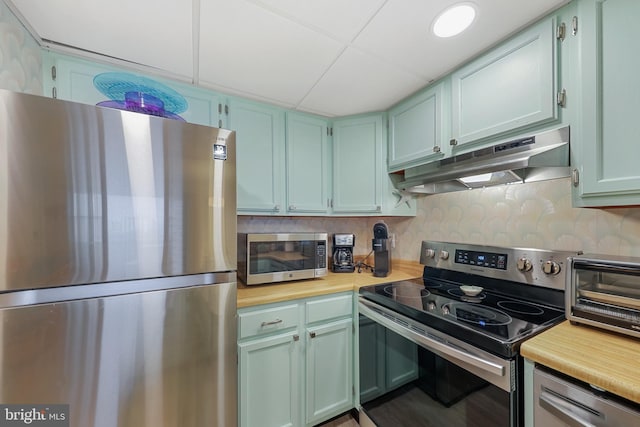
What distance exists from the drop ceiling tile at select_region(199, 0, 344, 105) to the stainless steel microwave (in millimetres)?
966

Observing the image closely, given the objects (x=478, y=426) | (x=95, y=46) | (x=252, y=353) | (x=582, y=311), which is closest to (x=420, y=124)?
(x=582, y=311)

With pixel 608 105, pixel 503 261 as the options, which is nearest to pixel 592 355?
pixel 503 261

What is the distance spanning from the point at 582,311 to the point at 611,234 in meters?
0.46

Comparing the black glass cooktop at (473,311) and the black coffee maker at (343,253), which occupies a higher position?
the black coffee maker at (343,253)

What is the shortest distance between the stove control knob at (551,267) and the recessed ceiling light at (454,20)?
117 cm

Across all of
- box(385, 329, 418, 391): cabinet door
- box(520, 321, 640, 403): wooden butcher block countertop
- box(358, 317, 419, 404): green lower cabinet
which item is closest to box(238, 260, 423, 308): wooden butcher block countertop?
box(358, 317, 419, 404): green lower cabinet

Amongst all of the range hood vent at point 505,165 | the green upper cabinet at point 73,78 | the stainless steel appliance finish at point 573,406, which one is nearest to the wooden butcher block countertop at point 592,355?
the stainless steel appliance finish at point 573,406

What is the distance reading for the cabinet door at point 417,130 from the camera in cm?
154

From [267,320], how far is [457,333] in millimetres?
936

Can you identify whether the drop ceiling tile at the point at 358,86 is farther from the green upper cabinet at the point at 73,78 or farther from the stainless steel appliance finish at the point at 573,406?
the stainless steel appliance finish at the point at 573,406

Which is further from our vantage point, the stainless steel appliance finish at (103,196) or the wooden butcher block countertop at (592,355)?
the stainless steel appliance finish at (103,196)

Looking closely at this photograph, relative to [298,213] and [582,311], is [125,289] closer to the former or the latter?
[298,213]

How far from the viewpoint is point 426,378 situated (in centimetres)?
112

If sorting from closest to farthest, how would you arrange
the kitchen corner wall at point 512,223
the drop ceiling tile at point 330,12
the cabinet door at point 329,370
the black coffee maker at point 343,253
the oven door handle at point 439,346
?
the oven door handle at point 439,346
the drop ceiling tile at point 330,12
the kitchen corner wall at point 512,223
the cabinet door at point 329,370
the black coffee maker at point 343,253
